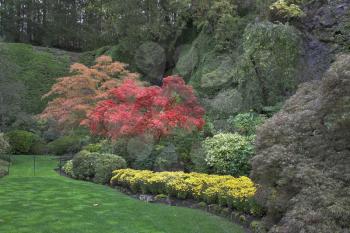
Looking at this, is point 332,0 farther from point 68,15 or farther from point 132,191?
point 68,15

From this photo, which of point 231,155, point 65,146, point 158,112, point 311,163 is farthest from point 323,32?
point 65,146

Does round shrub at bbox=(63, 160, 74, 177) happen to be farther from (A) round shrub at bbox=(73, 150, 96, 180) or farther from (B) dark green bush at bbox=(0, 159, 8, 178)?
(B) dark green bush at bbox=(0, 159, 8, 178)

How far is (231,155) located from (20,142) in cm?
1486

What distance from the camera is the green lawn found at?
27.4 ft

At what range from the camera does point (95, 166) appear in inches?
604

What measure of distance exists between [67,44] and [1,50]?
18512mm

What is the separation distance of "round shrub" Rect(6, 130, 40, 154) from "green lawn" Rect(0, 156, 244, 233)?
11.1m

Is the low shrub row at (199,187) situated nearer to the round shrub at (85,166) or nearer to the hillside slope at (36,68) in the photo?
the round shrub at (85,166)

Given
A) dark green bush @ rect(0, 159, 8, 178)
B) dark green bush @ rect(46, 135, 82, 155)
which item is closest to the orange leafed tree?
dark green bush @ rect(46, 135, 82, 155)

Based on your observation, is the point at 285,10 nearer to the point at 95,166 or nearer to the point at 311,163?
the point at 95,166

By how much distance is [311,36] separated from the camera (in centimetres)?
1745

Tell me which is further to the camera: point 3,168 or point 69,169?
point 3,168

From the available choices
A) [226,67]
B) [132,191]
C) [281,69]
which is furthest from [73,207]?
[226,67]

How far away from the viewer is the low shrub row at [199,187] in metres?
9.28
